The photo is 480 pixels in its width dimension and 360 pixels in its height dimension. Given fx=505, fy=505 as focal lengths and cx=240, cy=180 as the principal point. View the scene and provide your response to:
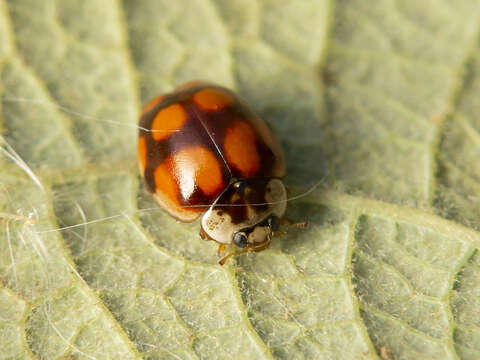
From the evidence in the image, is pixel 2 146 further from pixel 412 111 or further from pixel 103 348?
pixel 412 111

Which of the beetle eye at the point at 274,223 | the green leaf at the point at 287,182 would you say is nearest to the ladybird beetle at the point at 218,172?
the beetle eye at the point at 274,223

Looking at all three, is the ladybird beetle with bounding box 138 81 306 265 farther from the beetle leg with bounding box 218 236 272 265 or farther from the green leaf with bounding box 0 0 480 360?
the green leaf with bounding box 0 0 480 360

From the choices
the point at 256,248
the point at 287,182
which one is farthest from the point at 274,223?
the point at 287,182

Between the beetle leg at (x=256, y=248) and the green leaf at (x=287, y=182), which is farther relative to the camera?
the beetle leg at (x=256, y=248)

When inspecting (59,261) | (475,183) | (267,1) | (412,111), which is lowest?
(59,261)

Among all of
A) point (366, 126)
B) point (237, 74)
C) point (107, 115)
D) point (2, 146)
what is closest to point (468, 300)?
point (366, 126)

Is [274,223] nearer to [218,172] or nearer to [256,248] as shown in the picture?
[256,248]

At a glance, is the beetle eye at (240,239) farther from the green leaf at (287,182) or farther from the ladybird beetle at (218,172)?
the green leaf at (287,182)

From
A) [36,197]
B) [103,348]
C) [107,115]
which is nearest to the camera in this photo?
[103,348]
